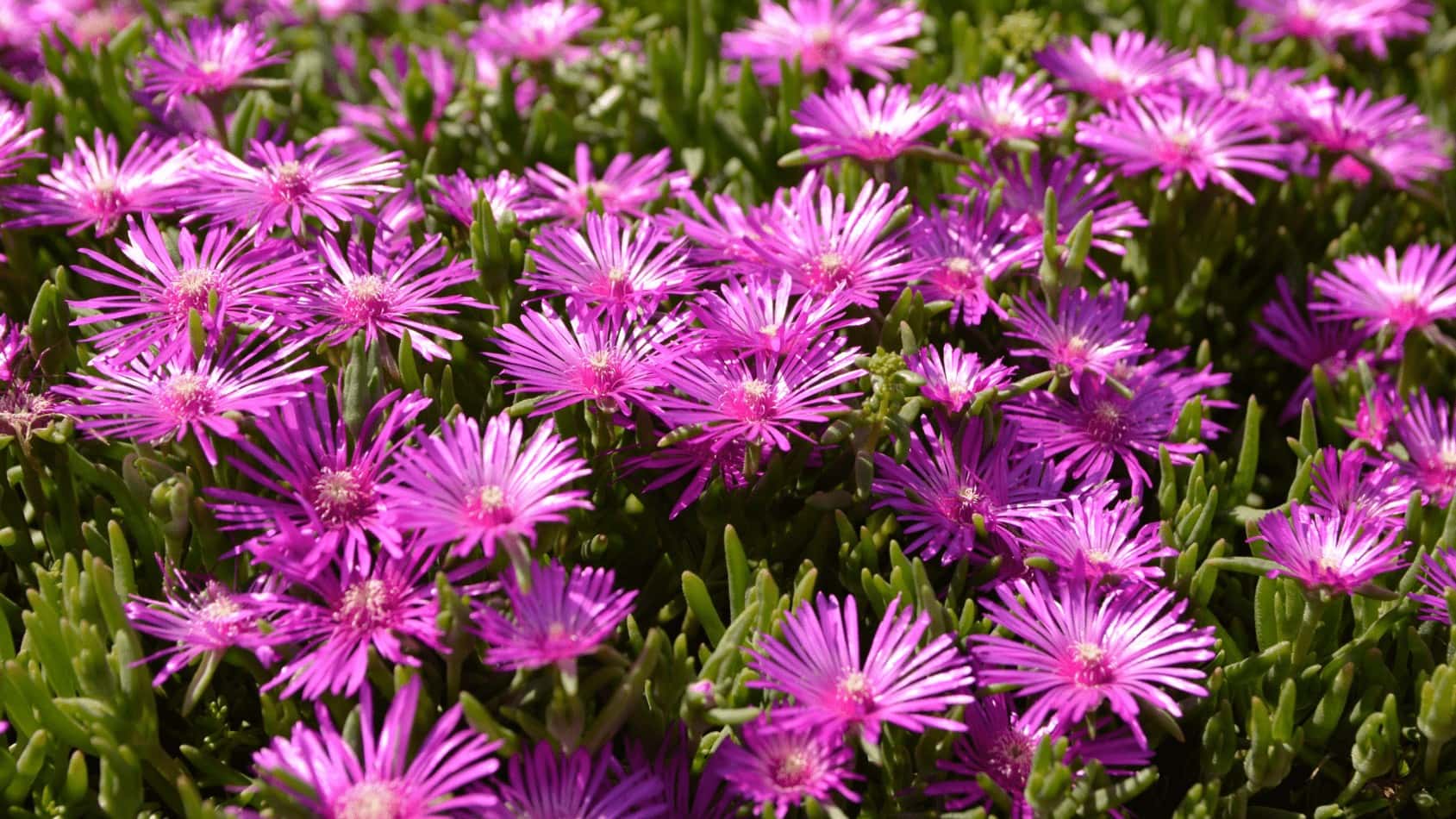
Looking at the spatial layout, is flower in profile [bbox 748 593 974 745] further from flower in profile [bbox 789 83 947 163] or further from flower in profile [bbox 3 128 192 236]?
flower in profile [bbox 3 128 192 236]

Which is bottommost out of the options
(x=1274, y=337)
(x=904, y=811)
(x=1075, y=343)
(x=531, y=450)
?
(x=904, y=811)

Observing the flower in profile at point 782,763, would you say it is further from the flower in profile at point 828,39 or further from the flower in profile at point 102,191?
the flower in profile at point 828,39

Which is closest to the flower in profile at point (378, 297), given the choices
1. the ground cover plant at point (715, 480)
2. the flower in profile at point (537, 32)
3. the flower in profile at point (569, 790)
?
the ground cover plant at point (715, 480)

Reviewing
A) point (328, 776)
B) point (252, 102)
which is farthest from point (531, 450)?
point (252, 102)

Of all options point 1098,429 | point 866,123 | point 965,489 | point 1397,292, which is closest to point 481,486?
point 965,489

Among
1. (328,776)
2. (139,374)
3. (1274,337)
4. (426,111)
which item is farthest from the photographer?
(426,111)

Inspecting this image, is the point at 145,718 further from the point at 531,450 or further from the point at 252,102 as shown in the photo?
the point at 252,102
